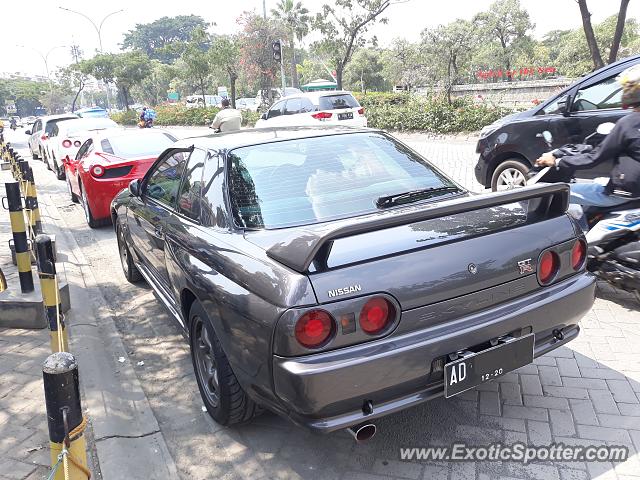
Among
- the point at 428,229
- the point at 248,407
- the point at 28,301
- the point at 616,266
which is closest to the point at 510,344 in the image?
the point at 428,229

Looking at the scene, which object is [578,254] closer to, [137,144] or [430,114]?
[137,144]

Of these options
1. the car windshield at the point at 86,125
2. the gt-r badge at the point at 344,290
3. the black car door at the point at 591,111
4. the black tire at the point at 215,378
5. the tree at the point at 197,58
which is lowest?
the black tire at the point at 215,378

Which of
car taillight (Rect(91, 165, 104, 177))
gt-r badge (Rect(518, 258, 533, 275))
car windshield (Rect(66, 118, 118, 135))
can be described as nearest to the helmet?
gt-r badge (Rect(518, 258, 533, 275))

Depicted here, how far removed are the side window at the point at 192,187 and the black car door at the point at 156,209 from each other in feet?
0.47

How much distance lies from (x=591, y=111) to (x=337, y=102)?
9.98 metres

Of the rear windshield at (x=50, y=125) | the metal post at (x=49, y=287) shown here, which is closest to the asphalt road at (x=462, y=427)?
the metal post at (x=49, y=287)

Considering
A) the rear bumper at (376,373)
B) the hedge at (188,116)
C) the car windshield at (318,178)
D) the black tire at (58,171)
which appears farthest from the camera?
the hedge at (188,116)

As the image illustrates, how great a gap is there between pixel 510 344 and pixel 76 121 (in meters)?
15.2

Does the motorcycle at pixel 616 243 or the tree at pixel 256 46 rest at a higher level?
the tree at pixel 256 46

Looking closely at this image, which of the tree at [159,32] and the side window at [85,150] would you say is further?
the tree at [159,32]

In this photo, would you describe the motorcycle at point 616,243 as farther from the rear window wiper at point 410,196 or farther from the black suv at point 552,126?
the black suv at point 552,126

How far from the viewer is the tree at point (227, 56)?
36.2m

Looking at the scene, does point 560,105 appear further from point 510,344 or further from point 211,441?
point 211,441

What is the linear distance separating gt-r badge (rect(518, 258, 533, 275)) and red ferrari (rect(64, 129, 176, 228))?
645 centimetres
